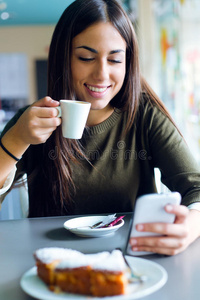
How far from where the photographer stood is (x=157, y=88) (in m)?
3.95

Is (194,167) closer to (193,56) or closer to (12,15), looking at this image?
(193,56)

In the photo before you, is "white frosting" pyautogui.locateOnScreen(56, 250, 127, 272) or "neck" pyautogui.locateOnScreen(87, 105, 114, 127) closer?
"white frosting" pyautogui.locateOnScreen(56, 250, 127, 272)

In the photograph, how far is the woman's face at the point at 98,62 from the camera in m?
1.25

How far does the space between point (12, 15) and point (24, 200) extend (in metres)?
6.33

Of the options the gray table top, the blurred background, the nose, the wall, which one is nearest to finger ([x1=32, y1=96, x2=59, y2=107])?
the nose

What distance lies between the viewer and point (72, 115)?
40.9 inches

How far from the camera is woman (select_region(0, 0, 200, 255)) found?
1.26 metres

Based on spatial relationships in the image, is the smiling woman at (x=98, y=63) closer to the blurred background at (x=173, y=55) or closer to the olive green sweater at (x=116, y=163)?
the olive green sweater at (x=116, y=163)

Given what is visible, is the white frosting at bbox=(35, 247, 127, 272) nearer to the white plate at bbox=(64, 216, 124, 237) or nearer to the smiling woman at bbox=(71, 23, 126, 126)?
the white plate at bbox=(64, 216, 124, 237)

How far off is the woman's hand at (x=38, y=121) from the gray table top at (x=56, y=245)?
264 mm

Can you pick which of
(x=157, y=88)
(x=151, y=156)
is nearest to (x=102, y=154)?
(x=151, y=156)

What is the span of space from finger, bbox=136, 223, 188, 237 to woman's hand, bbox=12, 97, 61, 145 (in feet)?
1.25

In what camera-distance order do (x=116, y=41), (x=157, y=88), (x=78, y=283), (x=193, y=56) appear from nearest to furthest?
(x=78, y=283)
(x=116, y=41)
(x=193, y=56)
(x=157, y=88)

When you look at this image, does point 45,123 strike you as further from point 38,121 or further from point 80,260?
point 80,260
